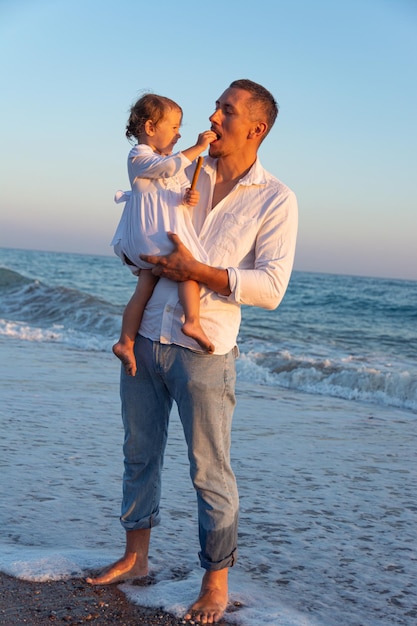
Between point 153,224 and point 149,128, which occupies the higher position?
point 149,128

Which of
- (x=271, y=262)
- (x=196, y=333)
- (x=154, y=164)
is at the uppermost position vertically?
(x=154, y=164)

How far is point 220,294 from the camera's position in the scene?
2611mm

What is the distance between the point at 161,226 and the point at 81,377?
220 inches

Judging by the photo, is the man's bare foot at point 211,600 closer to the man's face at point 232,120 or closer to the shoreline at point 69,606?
the shoreline at point 69,606

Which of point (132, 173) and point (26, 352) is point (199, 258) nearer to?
point (132, 173)

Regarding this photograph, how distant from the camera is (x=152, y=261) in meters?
2.60

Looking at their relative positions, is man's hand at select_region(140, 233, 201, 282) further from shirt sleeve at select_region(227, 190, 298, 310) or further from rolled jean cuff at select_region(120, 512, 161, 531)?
rolled jean cuff at select_region(120, 512, 161, 531)

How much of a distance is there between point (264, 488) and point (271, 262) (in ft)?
7.22

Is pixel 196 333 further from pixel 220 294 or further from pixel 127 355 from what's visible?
pixel 127 355

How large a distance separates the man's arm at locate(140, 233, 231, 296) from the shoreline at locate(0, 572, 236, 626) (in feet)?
3.86

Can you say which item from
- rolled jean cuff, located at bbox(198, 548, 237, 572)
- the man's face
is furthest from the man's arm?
rolled jean cuff, located at bbox(198, 548, 237, 572)

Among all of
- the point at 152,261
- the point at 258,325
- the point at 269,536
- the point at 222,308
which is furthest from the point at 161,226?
the point at 258,325

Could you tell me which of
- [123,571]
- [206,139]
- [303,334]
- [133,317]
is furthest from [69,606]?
[303,334]

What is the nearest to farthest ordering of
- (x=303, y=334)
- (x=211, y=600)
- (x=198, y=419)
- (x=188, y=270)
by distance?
(x=188, y=270) < (x=198, y=419) < (x=211, y=600) < (x=303, y=334)
